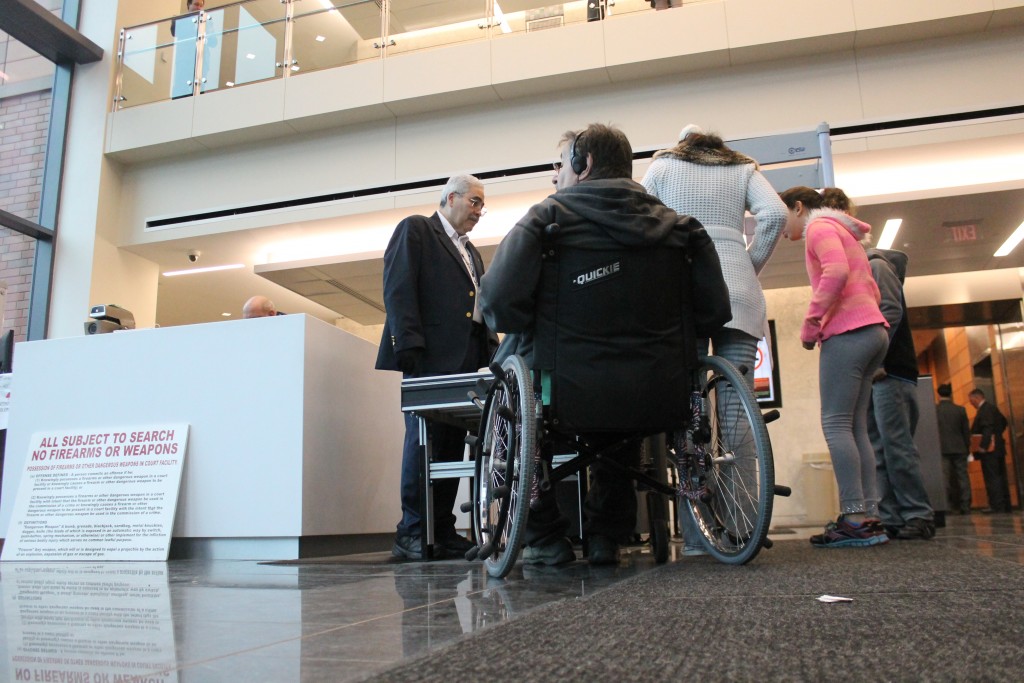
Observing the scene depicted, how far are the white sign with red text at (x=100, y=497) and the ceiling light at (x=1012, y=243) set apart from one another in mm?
6821

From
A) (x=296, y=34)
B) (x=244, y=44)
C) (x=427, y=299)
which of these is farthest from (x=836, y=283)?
(x=244, y=44)

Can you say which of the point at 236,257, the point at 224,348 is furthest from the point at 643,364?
the point at 236,257

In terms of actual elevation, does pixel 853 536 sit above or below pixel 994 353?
below

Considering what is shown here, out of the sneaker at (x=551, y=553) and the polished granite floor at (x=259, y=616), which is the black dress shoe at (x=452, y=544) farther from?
the sneaker at (x=551, y=553)

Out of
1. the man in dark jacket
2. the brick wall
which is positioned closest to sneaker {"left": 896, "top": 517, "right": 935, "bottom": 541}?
the man in dark jacket

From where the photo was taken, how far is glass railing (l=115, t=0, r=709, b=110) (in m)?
6.78

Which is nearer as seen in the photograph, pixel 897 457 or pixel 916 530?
pixel 916 530

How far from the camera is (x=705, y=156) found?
2.26 metres

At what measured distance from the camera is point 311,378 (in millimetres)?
3084

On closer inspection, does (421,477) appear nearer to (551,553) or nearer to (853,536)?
(551,553)

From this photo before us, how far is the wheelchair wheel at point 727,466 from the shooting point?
172cm

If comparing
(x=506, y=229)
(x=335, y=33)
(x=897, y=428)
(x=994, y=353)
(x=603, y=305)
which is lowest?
(x=897, y=428)

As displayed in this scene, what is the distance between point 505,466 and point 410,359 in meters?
1.05

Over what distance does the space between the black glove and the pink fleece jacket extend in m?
1.28
